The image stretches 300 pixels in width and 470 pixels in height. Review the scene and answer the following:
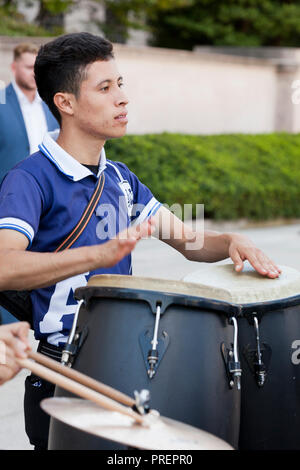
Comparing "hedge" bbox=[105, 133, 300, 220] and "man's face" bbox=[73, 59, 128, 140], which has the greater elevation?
"hedge" bbox=[105, 133, 300, 220]

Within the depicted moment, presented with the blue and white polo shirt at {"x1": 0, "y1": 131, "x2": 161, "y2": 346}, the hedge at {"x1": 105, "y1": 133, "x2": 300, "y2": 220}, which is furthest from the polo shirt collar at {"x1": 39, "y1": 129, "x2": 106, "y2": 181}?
the hedge at {"x1": 105, "y1": 133, "x2": 300, "y2": 220}

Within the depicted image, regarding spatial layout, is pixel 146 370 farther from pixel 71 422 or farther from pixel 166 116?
pixel 166 116

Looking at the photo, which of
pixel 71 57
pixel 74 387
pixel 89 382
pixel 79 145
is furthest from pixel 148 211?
pixel 74 387

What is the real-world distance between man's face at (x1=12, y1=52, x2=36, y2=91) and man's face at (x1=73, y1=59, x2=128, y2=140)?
Answer: 3.12 metres

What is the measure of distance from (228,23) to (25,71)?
13.8 m

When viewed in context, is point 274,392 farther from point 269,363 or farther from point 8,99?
point 8,99

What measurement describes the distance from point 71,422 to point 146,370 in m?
0.44

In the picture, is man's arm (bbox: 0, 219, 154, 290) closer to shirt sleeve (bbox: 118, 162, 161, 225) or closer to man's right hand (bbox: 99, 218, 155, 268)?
man's right hand (bbox: 99, 218, 155, 268)

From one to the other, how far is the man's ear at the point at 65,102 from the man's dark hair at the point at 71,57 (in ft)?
0.05

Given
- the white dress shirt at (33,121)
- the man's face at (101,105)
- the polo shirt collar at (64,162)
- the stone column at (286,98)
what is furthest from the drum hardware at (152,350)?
the stone column at (286,98)

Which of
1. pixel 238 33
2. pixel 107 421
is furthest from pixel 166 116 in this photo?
pixel 107 421

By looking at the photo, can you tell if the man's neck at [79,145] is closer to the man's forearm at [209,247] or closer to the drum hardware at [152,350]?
the man's forearm at [209,247]

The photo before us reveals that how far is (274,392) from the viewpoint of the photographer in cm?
245

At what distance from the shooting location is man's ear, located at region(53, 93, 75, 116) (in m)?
2.52
